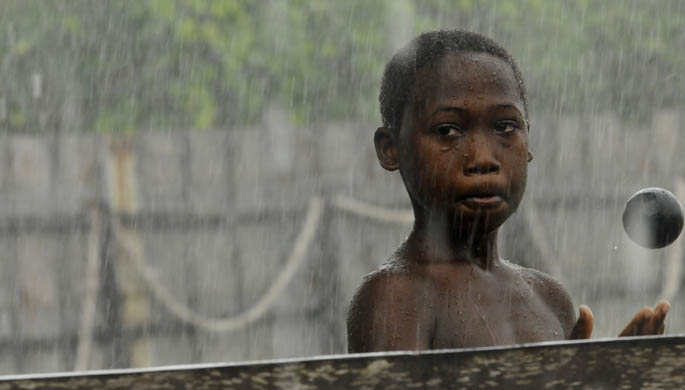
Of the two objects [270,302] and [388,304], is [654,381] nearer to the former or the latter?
[388,304]

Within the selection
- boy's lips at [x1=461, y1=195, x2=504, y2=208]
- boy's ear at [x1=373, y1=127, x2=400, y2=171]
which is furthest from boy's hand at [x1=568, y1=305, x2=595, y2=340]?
boy's ear at [x1=373, y1=127, x2=400, y2=171]

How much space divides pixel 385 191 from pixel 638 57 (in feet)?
15.0

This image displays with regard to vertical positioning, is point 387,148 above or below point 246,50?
below

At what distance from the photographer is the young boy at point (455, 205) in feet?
6.62

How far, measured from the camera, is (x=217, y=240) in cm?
870

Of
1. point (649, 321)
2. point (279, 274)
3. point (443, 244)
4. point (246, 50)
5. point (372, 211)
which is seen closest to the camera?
point (649, 321)

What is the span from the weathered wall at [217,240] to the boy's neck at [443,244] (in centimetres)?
630

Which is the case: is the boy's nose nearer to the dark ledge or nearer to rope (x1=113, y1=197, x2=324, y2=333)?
the dark ledge

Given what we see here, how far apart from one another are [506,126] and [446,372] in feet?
3.95

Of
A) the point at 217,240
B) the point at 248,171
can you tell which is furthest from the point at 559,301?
the point at 248,171

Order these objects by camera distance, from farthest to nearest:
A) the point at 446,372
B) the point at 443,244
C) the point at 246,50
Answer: the point at 246,50, the point at 443,244, the point at 446,372

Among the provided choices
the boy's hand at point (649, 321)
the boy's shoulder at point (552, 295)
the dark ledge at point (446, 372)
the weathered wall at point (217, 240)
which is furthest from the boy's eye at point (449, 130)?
the weathered wall at point (217, 240)

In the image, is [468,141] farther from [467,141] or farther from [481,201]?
[481,201]

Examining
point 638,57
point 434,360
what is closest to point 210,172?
point 638,57
